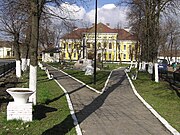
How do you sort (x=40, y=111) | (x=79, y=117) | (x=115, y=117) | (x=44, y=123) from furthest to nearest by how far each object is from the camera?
(x=40, y=111), (x=115, y=117), (x=79, y=117), (x=44, y=123)

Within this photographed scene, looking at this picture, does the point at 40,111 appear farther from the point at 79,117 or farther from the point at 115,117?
the point at 115,117

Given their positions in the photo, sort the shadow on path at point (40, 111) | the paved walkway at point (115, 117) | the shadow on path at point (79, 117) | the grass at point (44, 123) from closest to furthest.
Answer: the grass at point (44, 123)
the shadow on path at point (79, 117)
the paved walkway at point (115, 117)
the shadow on path at point (40, 111)

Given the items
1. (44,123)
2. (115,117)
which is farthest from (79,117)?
(44,123)

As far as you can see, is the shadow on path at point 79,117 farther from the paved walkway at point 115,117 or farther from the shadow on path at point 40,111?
the shadow on path at point 40,111

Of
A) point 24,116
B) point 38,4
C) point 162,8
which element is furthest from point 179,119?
point 162,8

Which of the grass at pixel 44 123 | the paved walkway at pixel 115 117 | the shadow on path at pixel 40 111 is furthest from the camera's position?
the shadow on path at pixel 40 111

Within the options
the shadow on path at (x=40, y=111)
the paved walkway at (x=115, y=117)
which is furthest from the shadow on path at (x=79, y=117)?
the shadow on path at (x=40, y=111)

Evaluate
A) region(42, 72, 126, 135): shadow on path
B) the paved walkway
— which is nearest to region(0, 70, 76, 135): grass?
region(42, 72, 126, 135): shadow on path

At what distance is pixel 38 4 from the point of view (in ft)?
41.7

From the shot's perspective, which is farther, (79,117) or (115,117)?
(115,117)

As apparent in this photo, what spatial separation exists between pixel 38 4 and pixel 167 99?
21.8ft

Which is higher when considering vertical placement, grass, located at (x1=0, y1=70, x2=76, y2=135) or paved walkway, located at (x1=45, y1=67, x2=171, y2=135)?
grass, located at (x1=0, y1=70, x2=76, y2=135)

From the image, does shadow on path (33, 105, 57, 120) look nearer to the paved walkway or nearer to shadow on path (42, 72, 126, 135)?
shadow on path (42, 72, 126, 135)

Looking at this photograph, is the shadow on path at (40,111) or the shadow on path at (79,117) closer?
the shadow on path at (79,117)
